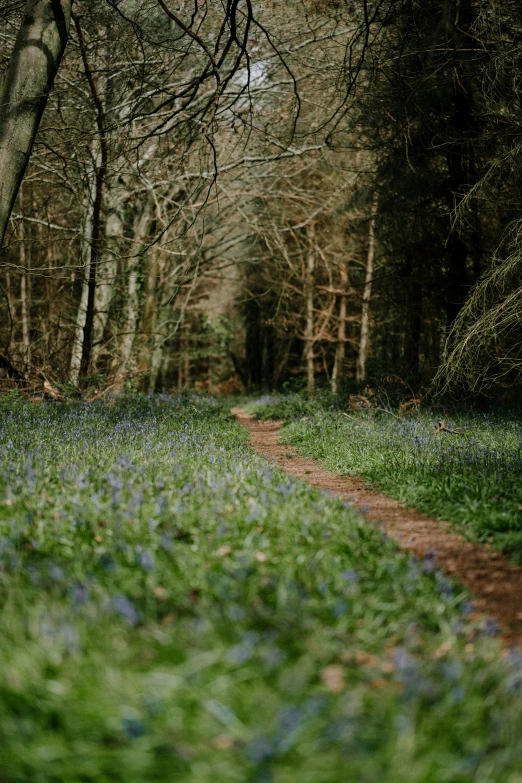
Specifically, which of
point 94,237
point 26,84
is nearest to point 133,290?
point 94,237

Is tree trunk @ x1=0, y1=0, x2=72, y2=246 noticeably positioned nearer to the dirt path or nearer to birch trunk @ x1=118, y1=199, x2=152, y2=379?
the dirt path

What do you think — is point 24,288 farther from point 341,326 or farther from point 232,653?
point 232,653

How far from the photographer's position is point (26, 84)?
7188 millimetres

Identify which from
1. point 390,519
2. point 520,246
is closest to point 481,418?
point 520,246

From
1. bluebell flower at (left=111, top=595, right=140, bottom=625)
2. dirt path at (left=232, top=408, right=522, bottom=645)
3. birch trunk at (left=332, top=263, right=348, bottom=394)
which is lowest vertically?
dirt path at (left=232, top=408, right=522, bottom=645)

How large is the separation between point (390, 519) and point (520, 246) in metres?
5.87

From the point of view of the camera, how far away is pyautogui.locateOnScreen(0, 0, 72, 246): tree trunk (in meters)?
7.17

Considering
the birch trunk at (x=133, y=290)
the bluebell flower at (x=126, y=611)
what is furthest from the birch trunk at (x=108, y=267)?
the bluebell flower at (x=126, y=611)

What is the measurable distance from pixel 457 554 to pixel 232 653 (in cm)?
291

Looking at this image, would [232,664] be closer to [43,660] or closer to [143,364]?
[43,660]

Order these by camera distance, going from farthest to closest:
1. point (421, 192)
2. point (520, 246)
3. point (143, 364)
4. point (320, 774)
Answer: point (143, 364) < point (421, 192) < point (520, 246) < point (320, 774)

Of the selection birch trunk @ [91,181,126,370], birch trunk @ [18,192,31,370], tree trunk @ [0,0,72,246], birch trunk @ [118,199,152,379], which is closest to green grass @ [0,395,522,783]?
tree trunk @ [0,0,72,246]

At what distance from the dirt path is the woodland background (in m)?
4.17

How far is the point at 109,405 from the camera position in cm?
1300
